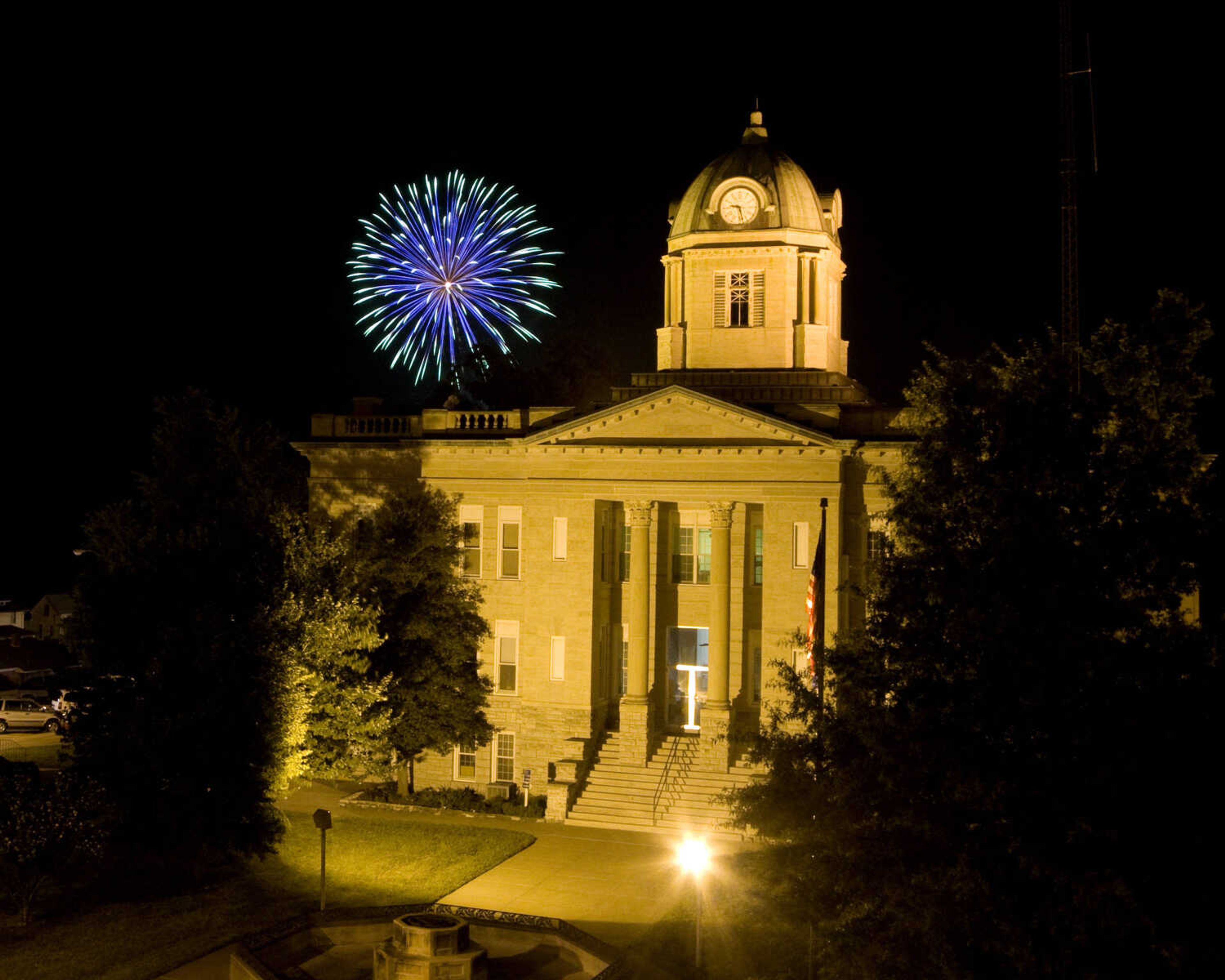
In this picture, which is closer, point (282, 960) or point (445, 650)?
point (282, 960)

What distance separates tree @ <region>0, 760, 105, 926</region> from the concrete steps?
1367cm

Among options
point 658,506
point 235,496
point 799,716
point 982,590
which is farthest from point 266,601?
point 982,590

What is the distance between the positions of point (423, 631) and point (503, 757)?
522 cm

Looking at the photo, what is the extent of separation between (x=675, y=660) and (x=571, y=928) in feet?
50.4

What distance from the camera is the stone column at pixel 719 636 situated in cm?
3916

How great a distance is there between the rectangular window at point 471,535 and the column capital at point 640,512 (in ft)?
16.9

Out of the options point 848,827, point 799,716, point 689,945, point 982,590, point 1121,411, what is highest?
point 1121,411

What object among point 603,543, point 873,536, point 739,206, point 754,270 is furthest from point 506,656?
point 739,206

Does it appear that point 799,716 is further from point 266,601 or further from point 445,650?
point 445,650

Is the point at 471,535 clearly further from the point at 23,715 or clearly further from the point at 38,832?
the point at 23,715

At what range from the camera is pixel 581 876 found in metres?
33.0

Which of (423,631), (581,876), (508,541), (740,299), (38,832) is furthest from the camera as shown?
(740,299)

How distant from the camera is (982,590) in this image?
18.0 meters

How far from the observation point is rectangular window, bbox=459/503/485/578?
140 ft
